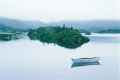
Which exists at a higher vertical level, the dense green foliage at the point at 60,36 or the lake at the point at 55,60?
the dense green foliage at the point at 60,36

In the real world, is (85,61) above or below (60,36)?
below

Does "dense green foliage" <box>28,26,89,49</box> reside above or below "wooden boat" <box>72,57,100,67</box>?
above

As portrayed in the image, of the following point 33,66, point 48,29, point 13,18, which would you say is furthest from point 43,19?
point 33,66

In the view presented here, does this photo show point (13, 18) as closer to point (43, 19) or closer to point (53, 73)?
point (43, 19)
